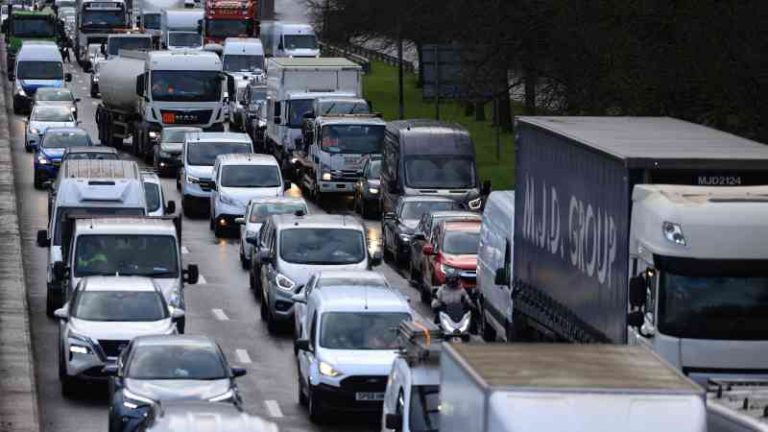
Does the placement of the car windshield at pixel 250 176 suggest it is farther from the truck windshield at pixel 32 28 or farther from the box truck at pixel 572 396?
the truck windshield at pixel 32 28

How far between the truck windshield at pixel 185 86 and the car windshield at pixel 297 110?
274 cm

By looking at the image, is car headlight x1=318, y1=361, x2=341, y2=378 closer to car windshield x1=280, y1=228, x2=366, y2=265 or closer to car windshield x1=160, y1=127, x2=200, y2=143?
car windshield x1=280, y1=228, x2=366, y2=265

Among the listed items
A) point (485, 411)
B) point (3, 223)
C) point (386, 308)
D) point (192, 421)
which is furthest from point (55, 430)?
point (3, 223)

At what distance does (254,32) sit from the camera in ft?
308

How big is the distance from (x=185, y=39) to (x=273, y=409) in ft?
216

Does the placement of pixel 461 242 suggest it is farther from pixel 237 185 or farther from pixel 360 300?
pixel 237 185

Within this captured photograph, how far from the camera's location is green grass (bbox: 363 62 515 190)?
191ft

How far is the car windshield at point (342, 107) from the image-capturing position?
56125mm

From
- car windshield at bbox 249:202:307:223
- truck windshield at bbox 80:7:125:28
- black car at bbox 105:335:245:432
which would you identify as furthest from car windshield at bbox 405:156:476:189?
truck windshield at bbox 80:7:125:28

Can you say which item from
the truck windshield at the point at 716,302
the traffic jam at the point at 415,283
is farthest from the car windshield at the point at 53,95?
the truck windshield at the point at 716,302

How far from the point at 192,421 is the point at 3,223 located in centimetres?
2660

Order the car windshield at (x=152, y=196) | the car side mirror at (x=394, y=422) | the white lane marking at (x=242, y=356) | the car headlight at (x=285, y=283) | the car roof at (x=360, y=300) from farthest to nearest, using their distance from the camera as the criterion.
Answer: the car windshield at (x=152, y=196)
the car headlight at (x=285, y=283)
the white lane marking at (x=242, y=356)
the car roof at (x=360, y=300)
the car side mirror at (x=394, y=422)

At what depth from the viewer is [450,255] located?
120 ft

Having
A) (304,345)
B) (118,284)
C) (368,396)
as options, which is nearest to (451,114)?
(118,284)
